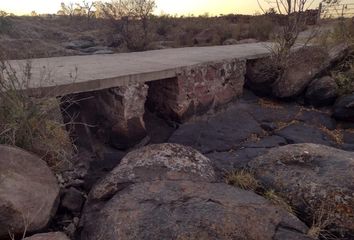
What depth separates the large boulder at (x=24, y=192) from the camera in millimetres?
2494

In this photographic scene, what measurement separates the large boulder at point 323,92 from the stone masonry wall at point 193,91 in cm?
141

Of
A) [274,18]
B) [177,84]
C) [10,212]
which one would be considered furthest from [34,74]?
[274,18]

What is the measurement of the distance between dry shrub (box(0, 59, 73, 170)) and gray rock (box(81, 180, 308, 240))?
2.11 ft

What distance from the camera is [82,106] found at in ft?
15.1


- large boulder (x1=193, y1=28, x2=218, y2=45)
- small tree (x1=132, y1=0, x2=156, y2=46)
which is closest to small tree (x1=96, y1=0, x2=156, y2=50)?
small tree (x1=132, y1=0, x2=156, y2=46)

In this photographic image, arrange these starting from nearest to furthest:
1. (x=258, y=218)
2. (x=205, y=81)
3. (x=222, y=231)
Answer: (x=222, y=231), (x=258, y=218), (x=205, y=81)

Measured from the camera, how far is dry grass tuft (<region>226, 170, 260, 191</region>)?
335 centimetres

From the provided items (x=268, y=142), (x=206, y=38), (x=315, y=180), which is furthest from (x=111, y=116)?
(x=206, y=38)

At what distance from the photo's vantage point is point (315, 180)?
3172 mm

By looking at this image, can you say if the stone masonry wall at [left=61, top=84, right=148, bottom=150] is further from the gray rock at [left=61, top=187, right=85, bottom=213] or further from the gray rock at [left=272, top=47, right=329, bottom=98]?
the gray rock at [left=272, top=47, right=329, bottom=98]

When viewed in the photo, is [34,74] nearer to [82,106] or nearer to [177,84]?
[82,106]

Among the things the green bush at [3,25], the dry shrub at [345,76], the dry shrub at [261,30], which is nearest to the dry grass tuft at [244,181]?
the dry shrub at [345,76]

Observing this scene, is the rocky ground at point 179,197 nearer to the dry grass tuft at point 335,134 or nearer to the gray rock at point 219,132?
the gray rock at point 219,132

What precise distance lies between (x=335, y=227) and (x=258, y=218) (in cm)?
69
